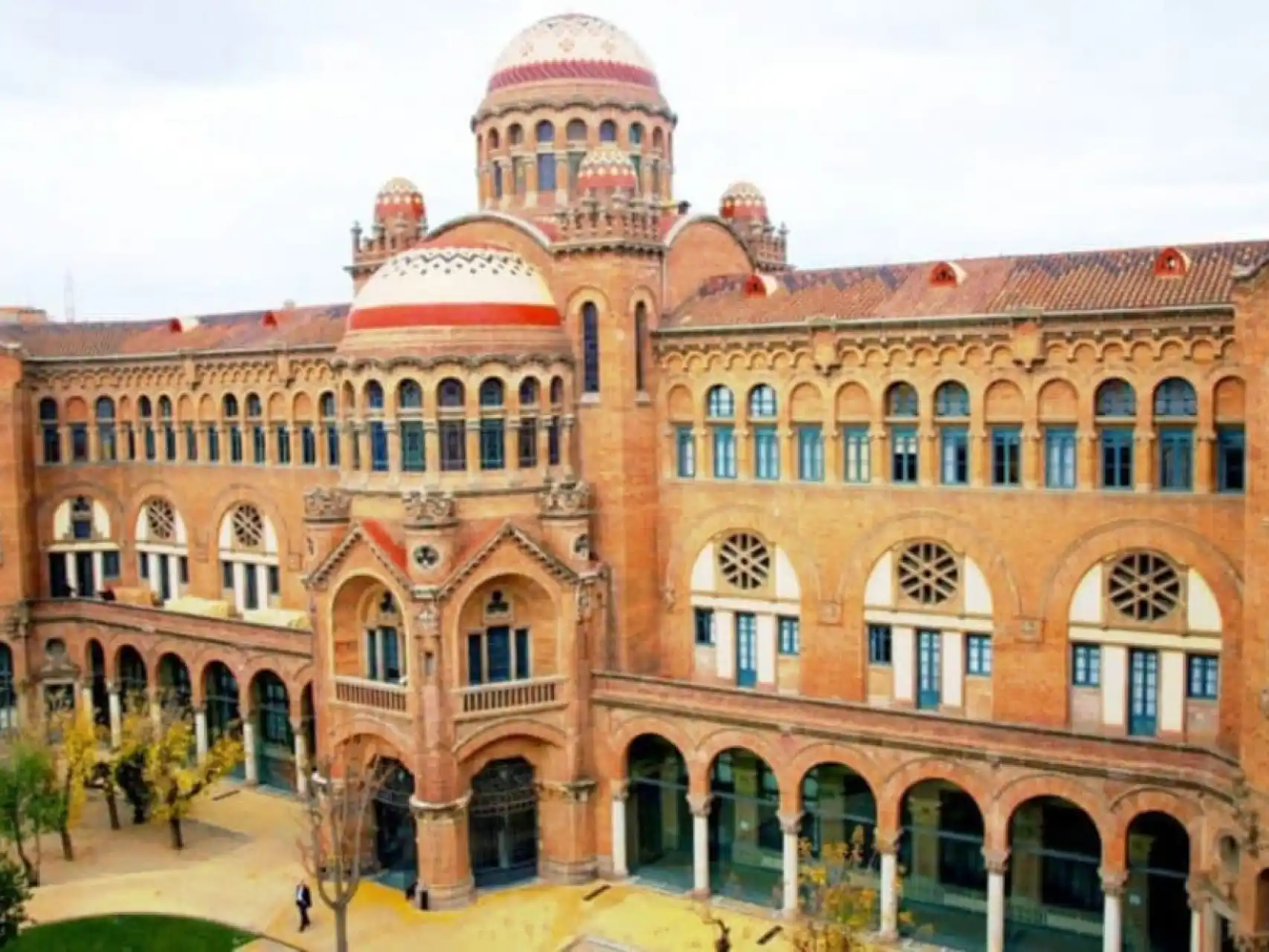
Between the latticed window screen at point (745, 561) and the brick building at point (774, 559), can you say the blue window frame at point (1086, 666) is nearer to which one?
the brick building at point (774, 559)

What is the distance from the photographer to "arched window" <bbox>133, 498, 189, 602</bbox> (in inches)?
2330

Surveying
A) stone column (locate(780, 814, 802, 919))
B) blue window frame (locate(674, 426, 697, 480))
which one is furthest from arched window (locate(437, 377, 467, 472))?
stone column (locate(780, 814, 802, 919))

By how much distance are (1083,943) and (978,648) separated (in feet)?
28.7

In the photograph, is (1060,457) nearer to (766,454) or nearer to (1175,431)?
(1175,431)

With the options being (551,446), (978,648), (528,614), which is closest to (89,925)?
(528,614)

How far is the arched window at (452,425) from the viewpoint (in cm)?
4247

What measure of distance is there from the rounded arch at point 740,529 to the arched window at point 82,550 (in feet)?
96.1

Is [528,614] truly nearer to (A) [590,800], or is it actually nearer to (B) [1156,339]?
(A) [590,800]

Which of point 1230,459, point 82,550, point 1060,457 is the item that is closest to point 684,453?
point 1060,457

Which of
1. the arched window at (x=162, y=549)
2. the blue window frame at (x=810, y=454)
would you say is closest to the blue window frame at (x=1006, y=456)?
the blue window frame at (x=810, y=454)

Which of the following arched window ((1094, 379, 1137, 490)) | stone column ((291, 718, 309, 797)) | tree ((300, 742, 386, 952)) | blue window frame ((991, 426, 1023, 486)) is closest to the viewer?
arched window ((1094, 379, 1137, 490))

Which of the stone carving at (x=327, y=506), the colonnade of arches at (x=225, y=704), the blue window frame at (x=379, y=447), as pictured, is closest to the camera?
the blue window frame at (x=379, y=447)

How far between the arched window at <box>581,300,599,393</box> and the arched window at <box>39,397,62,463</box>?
28.5m

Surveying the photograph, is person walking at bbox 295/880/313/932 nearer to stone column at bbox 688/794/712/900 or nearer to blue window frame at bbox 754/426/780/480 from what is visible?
stone column at bbox 688/794/712/900
